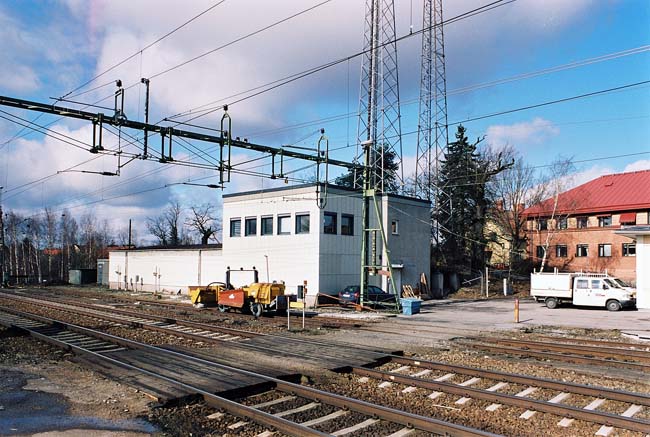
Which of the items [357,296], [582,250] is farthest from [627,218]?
[357,296]

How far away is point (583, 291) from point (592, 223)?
24228 mm

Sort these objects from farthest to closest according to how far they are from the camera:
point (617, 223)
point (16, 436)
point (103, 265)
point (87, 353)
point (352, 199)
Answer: point (103, 265), point (617, 223), point (352, 199), point (87, 353), point (16, 436)

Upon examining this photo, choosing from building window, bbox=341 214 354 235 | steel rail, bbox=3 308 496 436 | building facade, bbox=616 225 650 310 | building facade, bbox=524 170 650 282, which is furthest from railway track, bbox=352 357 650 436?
building facade, bbox=524 170 650 282

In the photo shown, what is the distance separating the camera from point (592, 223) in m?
49.8

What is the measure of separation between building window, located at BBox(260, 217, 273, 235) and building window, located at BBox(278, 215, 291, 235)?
84cm

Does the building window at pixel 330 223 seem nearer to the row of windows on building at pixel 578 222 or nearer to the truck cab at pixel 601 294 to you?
the truck cab at pixel 601 294

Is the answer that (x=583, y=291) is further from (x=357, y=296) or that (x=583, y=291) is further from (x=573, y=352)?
(x=573, y=352)

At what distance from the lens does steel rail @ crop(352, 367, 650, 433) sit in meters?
7.20

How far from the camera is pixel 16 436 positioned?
6.84 meters

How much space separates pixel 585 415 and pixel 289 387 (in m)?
4.85

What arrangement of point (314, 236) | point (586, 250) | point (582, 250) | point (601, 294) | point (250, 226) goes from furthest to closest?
point (582, 250) → point (586, 250) → point (250, 226) → point (314, 236) → point (601, 294)

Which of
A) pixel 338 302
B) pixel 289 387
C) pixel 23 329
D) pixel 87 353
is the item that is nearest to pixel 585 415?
pixel 289 387

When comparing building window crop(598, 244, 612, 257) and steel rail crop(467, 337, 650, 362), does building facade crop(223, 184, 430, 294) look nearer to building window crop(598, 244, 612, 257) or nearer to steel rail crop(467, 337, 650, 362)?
steel rail crop(467, 337, 650, 362)

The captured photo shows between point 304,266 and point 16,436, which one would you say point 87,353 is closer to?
point 16,436
